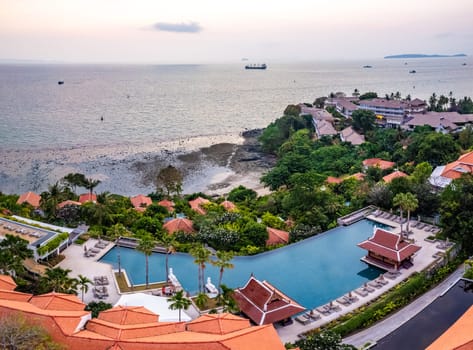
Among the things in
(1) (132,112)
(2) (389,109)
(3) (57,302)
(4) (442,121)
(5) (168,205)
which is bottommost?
(5) (168,205)

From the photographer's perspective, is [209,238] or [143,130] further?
[143,130]

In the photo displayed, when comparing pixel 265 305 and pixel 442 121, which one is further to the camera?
pixel 442 121

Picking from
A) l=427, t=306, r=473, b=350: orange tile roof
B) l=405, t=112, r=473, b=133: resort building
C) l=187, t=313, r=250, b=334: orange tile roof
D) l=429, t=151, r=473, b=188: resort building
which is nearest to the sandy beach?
l=429, t=151, r=473, b=188: resort building

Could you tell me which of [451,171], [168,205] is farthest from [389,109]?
[168,205]

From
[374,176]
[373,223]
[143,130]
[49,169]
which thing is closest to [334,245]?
[373,223]

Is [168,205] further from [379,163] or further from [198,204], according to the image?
[379,163]

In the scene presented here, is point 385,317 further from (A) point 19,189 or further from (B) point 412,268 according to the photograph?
(A) point 19,189
